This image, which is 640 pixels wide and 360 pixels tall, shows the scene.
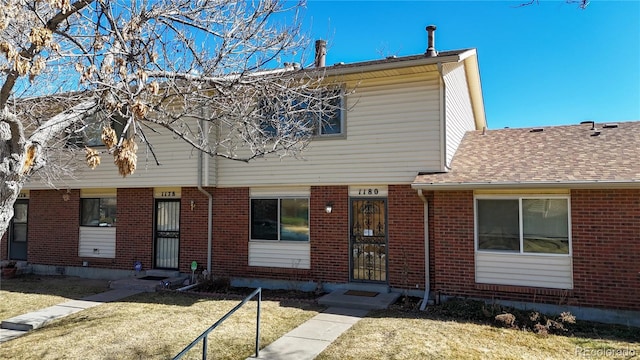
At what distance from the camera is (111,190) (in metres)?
13.5

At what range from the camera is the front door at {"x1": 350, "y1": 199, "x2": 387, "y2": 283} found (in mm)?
10367

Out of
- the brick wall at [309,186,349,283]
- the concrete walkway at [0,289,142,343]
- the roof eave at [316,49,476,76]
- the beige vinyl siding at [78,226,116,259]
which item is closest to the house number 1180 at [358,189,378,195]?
the brick wall at [309,186,349,283]

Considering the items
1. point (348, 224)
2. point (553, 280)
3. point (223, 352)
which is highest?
point (348, 224)

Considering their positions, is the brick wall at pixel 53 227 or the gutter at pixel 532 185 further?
the brick wall at pixel 53 227

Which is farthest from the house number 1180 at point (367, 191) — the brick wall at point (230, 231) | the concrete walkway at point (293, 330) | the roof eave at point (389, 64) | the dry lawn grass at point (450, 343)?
the dry lawn grass at point (450, 343)

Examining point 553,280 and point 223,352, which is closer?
point 223,352

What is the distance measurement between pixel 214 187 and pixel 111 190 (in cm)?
375

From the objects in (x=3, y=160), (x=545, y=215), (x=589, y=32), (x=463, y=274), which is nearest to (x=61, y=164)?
(x=3, y=160)

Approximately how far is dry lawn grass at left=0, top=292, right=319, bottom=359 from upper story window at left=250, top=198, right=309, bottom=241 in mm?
2147

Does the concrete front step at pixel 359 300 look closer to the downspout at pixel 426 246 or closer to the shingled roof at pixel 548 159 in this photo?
the downspout at pixel 426 246

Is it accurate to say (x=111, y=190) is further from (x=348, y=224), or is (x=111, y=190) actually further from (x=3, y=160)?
(x=3, y=160)

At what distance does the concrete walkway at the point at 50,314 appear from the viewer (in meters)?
8.12

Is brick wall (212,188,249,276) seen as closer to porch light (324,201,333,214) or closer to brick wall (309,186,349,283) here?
brick wall (309,186,349,283)

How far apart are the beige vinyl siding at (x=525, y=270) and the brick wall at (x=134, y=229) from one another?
895 cm
